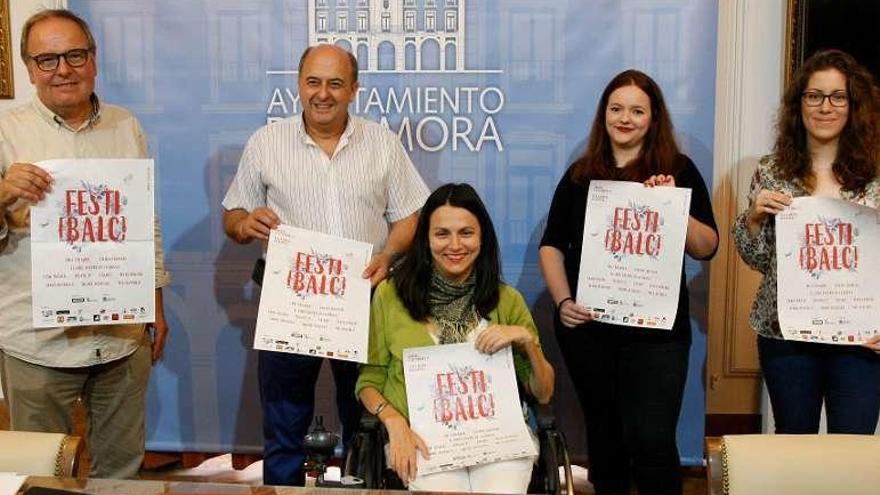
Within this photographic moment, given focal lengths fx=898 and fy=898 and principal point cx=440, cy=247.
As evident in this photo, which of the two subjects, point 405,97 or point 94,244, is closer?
point 94,244

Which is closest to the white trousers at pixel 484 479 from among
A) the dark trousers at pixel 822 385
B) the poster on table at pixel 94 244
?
the dark trousers at pixel 822 385

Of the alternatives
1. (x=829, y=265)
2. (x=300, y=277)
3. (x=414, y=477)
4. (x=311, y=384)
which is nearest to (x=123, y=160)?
(x=300, y=277)

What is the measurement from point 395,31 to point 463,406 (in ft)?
5.51

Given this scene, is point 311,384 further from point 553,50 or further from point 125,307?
point 553,50

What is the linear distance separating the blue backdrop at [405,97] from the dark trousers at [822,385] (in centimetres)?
92

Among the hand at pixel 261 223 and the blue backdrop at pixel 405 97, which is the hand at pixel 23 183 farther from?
the blue backdrop at pixel 405 97

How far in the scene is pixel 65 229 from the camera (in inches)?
91.5

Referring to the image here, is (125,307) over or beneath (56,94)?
beneath

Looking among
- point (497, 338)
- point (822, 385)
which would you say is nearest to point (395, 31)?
point (497, 338)

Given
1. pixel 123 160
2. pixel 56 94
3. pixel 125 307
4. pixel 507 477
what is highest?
pixel 56 94

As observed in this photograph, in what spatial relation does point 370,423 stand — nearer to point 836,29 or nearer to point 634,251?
point 634,251

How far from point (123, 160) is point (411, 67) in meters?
1.37

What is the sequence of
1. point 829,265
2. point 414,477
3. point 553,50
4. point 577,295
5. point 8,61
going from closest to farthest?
point 414,477
point 829,265
point 577,295
point 553,50
point 8,61

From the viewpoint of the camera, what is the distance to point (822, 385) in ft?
8.20
